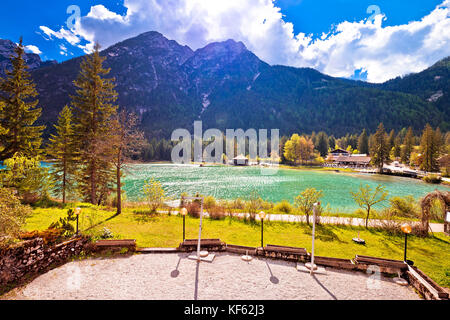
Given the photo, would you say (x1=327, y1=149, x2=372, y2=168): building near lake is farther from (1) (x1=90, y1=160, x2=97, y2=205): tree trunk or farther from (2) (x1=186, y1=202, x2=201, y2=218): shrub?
(1) (x1=90, y1=160, x2=97, y2=205): tree trunk

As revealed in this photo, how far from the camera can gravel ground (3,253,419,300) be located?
238 inches

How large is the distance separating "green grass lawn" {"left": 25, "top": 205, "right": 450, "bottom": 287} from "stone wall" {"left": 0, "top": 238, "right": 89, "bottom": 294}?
1.84 m

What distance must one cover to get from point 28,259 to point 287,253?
33.3ft

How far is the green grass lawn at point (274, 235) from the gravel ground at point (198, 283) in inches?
95.8

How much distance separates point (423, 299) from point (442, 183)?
53.6 m

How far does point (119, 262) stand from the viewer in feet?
26.8

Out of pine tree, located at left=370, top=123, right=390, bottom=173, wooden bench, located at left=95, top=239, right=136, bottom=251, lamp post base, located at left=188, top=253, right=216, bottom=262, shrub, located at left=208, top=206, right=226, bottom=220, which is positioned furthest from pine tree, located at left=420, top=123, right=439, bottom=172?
wooden bench, located at left=95, top=239, right=136, bottom=251

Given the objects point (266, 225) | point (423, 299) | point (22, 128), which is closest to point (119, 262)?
point (266, 225)

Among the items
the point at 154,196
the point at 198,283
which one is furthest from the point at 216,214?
the point at 198,283

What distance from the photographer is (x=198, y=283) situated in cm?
668

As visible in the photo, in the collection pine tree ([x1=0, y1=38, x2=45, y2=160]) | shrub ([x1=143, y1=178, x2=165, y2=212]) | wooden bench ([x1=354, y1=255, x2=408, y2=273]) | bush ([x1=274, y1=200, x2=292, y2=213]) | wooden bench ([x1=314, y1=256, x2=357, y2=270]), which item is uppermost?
pine tree ([x1=0, y1=38, x2=45, y2=160])

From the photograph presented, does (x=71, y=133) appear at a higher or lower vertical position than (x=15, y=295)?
higher
